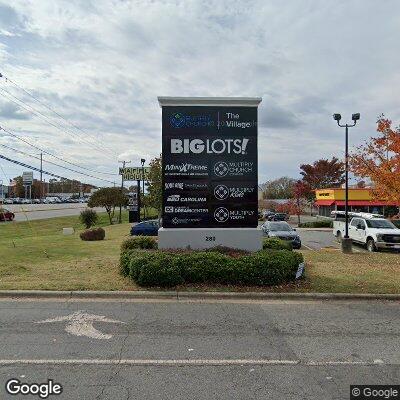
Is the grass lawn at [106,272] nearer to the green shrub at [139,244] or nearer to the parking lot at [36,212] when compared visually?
the green shrub at [139,244]

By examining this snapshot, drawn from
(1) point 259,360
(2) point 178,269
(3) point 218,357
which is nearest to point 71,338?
(3) point 218,357

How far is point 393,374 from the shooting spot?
15.3 ft

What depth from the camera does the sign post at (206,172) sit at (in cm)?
1101

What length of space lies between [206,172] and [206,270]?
3.16 metres

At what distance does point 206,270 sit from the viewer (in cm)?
902

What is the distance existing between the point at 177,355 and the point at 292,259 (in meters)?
5.12

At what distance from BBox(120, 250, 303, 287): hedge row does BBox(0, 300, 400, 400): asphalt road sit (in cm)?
95

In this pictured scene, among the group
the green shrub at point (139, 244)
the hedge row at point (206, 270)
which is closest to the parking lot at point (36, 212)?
the green shrub at point (139, 244)

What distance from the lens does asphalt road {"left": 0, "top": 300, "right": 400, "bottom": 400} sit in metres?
4.36

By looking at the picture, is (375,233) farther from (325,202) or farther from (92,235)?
(325,202)

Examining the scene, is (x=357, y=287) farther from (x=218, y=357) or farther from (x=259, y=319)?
(x=218, y=357)

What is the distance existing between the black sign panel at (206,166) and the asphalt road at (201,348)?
363 centimetres

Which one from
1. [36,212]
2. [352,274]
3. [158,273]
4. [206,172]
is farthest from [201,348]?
[36,212]

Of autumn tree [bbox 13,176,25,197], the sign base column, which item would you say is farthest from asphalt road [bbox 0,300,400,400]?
autumn tree [bbox 13,176,25,197]
